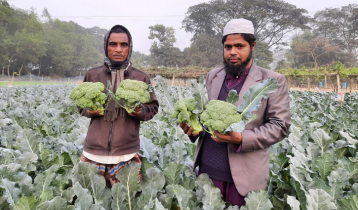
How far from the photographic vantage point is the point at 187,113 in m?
1.69

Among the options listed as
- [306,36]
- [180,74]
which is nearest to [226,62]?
[180,74]

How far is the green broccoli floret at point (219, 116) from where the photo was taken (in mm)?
1569

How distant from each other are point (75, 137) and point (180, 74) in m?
25.0

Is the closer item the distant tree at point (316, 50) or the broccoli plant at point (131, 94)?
the broccoli plant at point (131, 94)

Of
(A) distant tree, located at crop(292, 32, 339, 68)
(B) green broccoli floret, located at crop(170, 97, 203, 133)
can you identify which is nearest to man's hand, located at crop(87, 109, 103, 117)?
(B) green broccoli floret, located at crop(170, 97, 203, 133)

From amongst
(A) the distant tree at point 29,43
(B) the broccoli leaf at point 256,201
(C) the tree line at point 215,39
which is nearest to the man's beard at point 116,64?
(B) the broccoli leaf at point 256,201

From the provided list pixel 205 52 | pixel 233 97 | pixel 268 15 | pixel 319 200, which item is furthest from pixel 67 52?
pixel 319 200

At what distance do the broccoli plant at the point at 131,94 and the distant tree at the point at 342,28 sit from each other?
191 ft

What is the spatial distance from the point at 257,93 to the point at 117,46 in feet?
3.91

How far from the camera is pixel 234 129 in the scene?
5.07 feet

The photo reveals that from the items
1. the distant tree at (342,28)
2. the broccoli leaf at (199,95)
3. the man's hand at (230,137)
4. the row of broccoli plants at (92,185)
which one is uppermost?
the distant tree at (342,28)

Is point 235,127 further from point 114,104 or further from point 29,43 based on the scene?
point 29,43

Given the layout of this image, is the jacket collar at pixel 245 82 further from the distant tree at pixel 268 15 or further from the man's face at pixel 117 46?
the distant tree at pixel 268 15

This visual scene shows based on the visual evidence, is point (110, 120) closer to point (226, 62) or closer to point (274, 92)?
point (226, 62)
